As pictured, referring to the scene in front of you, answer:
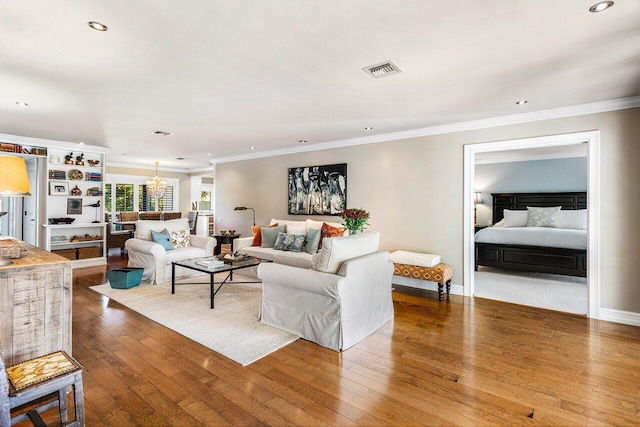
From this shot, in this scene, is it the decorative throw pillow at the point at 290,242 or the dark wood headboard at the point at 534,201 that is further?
the dark wood headboard at the point at 534,201

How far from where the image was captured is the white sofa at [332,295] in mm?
2934

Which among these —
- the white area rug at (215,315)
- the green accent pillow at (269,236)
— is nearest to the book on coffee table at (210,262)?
the white area rug at (215,315)

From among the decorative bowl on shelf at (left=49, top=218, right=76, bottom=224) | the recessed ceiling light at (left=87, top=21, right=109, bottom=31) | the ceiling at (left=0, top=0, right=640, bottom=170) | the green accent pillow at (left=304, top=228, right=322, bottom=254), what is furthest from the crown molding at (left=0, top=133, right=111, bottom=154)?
the recessed ceiling light at (left=87, top=21, right=109, bottom=31)

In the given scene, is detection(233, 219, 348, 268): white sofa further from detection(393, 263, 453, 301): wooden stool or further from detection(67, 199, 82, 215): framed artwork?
detection(67, 199, 82, 215): framed artwork

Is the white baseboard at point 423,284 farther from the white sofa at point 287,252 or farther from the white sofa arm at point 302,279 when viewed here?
the white sofa arm at point 302,279

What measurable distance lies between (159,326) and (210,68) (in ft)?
8.70

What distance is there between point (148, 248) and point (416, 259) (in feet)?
13.7

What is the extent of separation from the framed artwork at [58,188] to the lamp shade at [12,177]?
507cm

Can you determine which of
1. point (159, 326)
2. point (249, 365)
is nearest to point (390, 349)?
point (249, 365)

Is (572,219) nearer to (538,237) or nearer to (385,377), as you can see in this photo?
(538,237)

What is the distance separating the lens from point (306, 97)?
3.64 m

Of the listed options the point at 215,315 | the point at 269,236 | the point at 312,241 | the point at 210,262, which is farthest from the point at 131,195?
the point at 215,315

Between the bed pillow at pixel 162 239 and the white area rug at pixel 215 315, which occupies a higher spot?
the bed pillow at pixel 162 239

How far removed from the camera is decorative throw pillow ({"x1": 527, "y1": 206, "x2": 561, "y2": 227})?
22.5 ft
